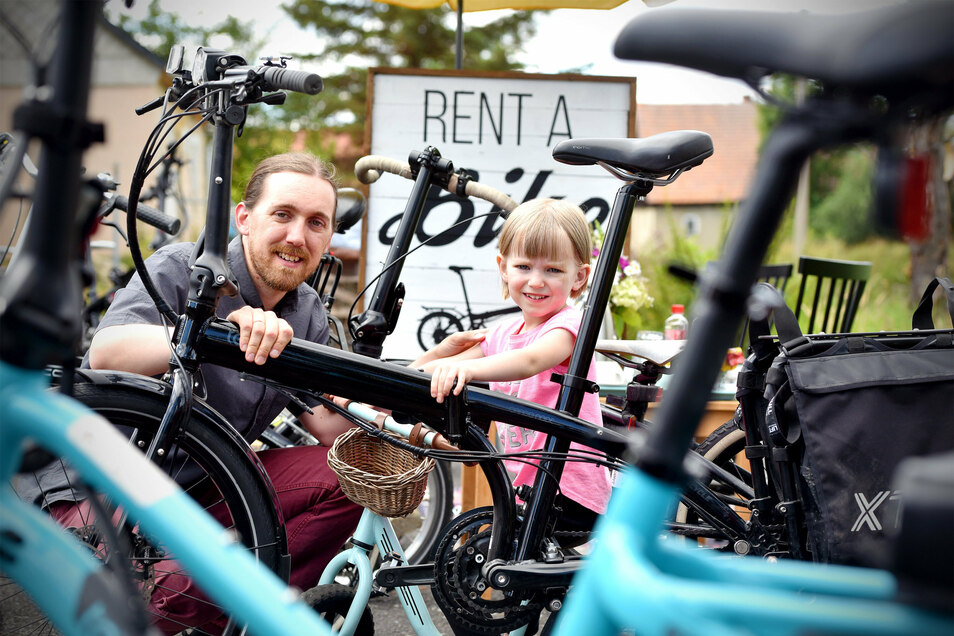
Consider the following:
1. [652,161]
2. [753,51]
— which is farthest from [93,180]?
[652,161]

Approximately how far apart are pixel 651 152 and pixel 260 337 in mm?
917

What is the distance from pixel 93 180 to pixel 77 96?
5.8 inches

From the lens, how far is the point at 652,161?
1.65 meters

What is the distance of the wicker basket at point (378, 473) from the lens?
1.63 metres

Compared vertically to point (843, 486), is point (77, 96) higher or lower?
higher

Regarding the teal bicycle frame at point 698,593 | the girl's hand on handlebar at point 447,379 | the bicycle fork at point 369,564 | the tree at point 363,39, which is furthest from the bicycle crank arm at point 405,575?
the tree at point 363,39

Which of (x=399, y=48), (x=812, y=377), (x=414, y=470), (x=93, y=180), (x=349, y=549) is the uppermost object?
(x=399, y=48)

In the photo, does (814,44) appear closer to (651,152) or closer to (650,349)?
(651,152)

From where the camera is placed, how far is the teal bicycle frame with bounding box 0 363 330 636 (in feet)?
2.70

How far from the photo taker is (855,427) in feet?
5.24

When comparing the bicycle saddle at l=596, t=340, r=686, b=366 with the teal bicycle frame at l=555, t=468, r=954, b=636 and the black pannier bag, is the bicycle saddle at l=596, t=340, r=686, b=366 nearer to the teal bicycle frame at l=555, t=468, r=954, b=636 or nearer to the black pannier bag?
the black pannier bag

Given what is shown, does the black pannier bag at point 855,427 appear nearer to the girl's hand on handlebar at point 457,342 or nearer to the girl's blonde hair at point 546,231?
the girl's blonde hair at point 546,231

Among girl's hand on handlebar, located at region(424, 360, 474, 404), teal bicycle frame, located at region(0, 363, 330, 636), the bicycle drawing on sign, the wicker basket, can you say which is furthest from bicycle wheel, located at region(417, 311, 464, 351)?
teal bicycle frame, located at region(0, 363, 330, 636)

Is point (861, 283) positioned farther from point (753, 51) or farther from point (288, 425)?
point (753, 51)
